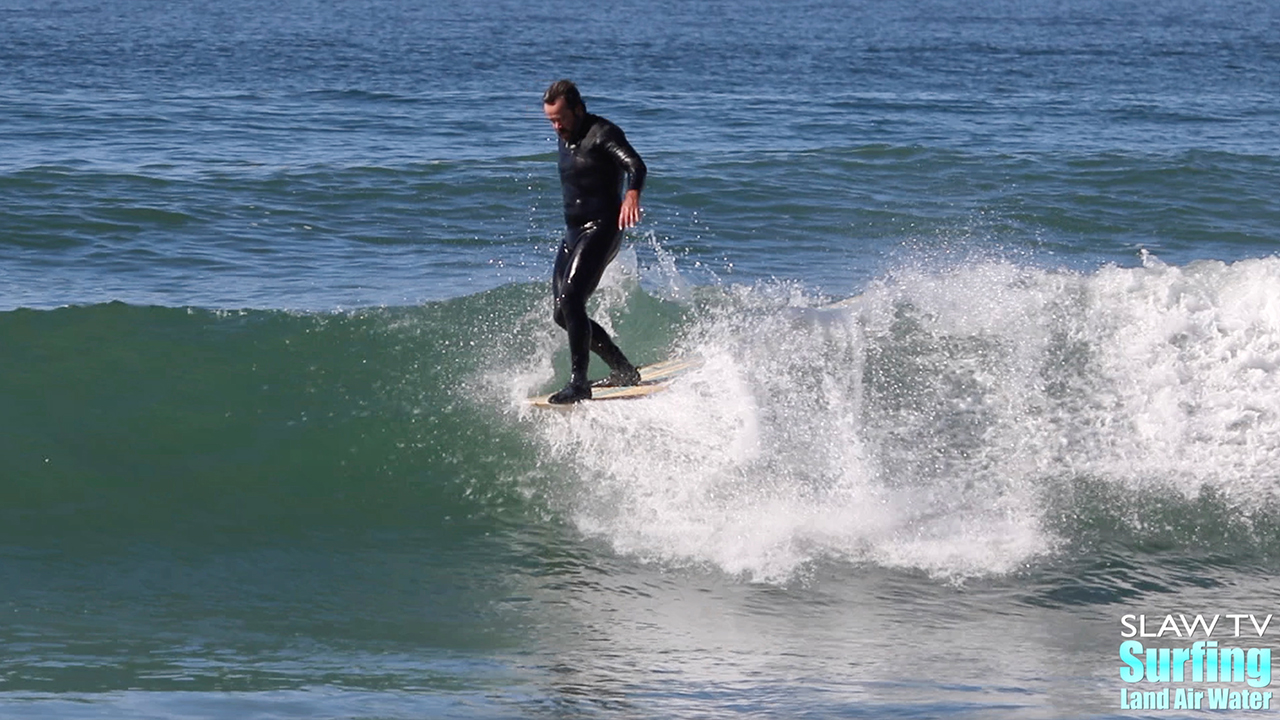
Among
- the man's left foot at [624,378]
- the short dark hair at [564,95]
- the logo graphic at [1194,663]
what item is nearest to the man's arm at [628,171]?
the short dark hair at [564,95]

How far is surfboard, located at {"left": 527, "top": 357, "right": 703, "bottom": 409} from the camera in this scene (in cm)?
795

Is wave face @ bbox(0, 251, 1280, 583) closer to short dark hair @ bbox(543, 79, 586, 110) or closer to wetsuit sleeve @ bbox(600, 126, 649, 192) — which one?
wetsuit sleeve @ bbox(600, 126, 649, 192)

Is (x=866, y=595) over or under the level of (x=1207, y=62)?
under

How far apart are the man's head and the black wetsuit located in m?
0.07

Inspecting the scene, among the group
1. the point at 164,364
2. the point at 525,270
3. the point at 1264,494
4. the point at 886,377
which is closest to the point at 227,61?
the point at 525,270

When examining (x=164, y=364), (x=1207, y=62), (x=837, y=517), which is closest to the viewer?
(x=837, y=517)

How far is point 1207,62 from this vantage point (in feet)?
107

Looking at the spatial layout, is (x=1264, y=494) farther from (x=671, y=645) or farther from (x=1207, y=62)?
(x=1207, y=62)

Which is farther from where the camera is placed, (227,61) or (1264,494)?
(227,61)

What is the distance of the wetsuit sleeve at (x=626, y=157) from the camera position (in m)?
7.05

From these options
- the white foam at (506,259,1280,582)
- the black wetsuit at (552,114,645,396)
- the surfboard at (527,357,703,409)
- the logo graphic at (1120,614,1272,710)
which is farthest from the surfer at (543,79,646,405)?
the logo graphic at (1120,614,1272,710)

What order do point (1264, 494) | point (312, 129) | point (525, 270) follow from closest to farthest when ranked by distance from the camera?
point (1264, 494)
point (525, 270)
point (312, 129)

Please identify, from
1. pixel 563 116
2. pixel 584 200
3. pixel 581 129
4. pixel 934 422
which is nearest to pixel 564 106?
pixel 563 116

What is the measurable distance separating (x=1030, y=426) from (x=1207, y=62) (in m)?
27.5
